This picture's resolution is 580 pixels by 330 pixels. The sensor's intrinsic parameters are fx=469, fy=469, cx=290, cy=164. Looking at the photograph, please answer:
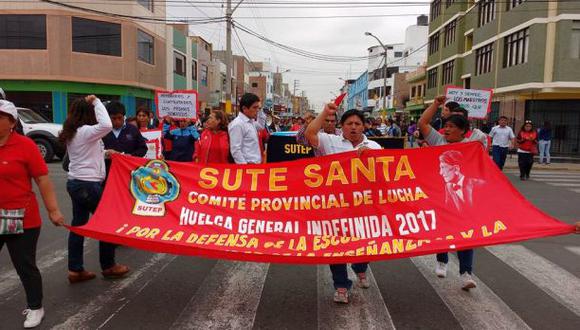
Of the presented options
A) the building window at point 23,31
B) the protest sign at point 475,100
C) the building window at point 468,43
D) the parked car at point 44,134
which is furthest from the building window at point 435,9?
the parked car at point 44,134

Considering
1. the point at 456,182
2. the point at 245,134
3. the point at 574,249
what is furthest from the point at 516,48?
the point at 456,182

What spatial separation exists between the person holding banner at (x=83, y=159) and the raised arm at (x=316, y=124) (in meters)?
1.92

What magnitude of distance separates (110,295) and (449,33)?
39.1 meters

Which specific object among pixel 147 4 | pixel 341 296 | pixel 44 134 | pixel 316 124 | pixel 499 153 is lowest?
pixel 341 296

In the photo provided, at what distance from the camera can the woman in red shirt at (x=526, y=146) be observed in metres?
13.6

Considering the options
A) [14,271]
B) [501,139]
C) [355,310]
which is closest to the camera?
[355,310]

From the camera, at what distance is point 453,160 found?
15.6 feet

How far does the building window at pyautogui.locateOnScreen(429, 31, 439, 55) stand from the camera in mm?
42478

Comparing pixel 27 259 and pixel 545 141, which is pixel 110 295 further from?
pixel 545 141

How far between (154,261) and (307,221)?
2337 mm

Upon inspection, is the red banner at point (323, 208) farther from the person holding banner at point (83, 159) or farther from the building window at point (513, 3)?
the building window at point (513, 3)

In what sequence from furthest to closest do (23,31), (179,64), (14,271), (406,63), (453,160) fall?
(406,63), (179,64), (23,31), (14,271), (453,160)

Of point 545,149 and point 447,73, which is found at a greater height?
point 447,73

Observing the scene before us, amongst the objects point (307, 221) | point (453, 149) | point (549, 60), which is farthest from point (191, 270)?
point (549, 60)
